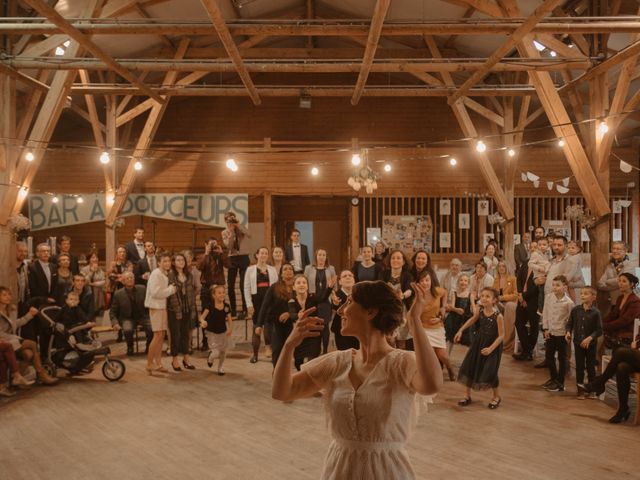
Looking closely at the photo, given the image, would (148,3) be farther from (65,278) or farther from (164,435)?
(164,435)

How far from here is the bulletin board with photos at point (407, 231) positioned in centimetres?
1352

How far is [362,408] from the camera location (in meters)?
1.75

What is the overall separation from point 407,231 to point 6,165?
8789mm

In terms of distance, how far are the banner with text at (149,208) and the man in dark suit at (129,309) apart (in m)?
5.02

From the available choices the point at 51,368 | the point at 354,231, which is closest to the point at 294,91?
the point at 354,231

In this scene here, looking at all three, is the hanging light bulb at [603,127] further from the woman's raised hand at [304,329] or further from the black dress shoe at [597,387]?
the woman's raised hand at [304,329]

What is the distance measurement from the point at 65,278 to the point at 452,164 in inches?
351

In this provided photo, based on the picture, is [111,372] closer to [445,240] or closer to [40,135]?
[40,135]

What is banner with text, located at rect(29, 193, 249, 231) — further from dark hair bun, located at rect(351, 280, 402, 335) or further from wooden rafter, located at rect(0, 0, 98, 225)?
dark hair bun, located at rect(351, 280, 402, 335)

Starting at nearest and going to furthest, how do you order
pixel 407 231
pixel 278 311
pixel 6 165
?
pixel 278 311, pixel 6 165, pixel 407 231

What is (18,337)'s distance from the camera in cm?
616

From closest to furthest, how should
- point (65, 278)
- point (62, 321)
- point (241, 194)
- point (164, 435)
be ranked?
1. point (164, 435)
2. point (62, 321)
3. point (65, 278)
4. point (241, 194)

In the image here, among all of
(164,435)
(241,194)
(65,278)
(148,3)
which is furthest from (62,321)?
(241,194)

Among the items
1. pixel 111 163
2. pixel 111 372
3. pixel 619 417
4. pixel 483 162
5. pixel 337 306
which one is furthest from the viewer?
pixel 111 163
